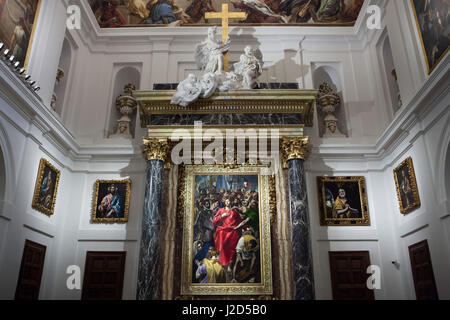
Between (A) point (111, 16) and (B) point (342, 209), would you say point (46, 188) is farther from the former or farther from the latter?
(B) point (342, 209)

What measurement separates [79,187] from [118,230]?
1.68m

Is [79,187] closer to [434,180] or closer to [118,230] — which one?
[118,230]

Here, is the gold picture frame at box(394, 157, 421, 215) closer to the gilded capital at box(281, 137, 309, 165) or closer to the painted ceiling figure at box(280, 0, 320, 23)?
the gilded capital at box(281, 137, 309, 165)

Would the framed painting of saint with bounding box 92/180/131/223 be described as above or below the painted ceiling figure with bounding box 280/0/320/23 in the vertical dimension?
below

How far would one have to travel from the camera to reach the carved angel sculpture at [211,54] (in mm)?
10258

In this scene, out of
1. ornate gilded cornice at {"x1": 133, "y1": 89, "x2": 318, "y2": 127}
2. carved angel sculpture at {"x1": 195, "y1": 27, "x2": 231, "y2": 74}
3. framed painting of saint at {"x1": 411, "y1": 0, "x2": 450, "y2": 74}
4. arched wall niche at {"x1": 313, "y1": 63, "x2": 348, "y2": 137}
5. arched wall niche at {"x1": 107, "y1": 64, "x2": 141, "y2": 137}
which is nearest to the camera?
framed painting of saint at {"x1": 411, "y1": 0, "x2": 450, "y2": 74}

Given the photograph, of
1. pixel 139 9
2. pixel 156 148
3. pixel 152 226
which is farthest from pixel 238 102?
pixel 139 9

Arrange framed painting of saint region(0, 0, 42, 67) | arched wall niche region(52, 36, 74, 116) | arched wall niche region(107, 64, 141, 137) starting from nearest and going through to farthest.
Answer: framed painting of saint region(0, 0, 42, 67) → arched wall niche region(52, 36, 74, 116) → arched wall niche region(107, 64, 141, 137)

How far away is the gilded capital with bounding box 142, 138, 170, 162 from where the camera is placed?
936 cm

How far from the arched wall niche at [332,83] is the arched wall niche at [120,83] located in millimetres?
5699

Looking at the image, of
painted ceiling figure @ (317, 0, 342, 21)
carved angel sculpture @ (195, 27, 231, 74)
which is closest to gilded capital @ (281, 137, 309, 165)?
carved angel sculpture @ (195, 27, 231, 74)

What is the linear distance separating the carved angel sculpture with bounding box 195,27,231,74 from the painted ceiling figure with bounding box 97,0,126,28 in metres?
3.59

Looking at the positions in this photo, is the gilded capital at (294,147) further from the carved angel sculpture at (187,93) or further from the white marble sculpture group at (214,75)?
the carved angel sculpture at (187,93)

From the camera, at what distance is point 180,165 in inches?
388
